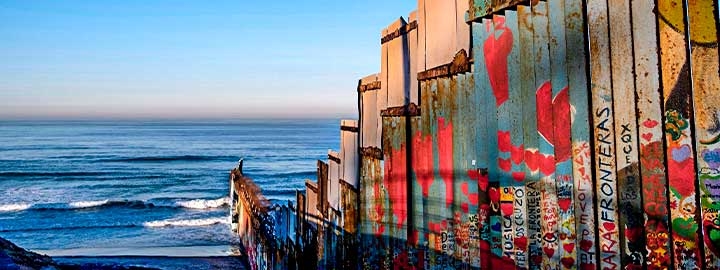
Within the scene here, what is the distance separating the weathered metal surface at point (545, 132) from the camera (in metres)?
2.82

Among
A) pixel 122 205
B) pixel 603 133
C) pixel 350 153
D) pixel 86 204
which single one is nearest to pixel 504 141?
pixel 603 133

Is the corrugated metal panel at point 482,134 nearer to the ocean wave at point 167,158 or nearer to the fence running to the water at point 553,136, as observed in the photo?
the fence running to the water at point 553,136

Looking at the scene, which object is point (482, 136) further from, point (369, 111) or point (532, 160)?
point (369, 111)

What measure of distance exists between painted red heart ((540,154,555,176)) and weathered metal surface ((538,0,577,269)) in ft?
0.11

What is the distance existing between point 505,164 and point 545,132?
43 cm

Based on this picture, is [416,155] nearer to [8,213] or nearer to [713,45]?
[713,45]

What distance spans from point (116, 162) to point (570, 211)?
53.6 m

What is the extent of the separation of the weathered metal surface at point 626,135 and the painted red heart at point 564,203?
29 cm

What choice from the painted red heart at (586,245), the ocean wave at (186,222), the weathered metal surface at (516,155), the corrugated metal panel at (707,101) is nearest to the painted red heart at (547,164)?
the weathered metal surface at (516,155)

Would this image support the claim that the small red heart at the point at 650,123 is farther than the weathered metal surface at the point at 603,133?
No

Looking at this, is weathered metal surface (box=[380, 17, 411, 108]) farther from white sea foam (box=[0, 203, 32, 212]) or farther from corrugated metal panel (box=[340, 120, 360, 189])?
white sea foam (box=[0, 203, 32, 212])

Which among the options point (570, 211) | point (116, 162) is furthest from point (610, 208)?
point (116, 162)

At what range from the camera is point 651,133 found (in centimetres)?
231

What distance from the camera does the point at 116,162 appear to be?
50281mm
